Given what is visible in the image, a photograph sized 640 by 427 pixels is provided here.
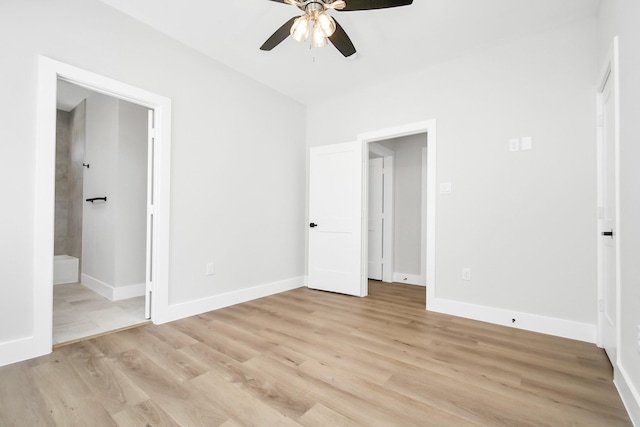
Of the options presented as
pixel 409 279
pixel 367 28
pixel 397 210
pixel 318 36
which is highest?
pixel 367 28

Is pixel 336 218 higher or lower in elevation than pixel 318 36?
lower

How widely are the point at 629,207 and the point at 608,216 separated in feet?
2.84

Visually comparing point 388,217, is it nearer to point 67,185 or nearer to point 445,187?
point 445,187

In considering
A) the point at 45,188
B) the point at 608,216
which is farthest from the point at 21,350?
the point at 608,216

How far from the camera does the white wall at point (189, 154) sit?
75.2 inches

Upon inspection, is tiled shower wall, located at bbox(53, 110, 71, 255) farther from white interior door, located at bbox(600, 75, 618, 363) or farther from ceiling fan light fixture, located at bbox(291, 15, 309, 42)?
white interior door, located at bbox(600, 75, 618, 363)

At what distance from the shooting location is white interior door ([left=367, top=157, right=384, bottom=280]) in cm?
483

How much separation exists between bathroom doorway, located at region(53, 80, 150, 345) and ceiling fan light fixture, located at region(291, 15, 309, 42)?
7.84 feet

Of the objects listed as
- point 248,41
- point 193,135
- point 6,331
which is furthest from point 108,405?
point 248,41

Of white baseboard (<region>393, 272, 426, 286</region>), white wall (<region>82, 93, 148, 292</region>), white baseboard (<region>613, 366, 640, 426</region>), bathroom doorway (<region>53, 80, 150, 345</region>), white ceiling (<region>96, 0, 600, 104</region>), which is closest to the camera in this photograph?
white baseboard (<region>613, 366, 640, 426</region>)

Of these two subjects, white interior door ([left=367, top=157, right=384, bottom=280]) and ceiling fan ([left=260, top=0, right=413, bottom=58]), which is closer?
ceiling fan ([left=260, top=0, right=413, bottom=58])

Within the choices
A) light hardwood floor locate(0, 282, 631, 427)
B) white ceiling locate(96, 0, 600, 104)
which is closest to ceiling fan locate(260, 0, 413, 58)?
white ceiling locate(96, 0, 600, 104)

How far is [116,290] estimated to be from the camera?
134 inches

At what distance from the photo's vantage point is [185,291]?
112 inches
